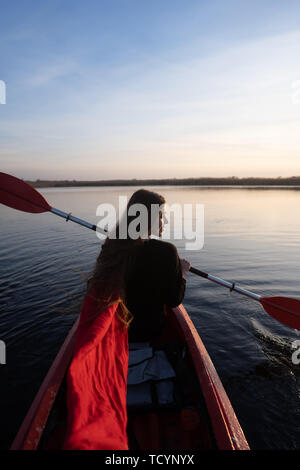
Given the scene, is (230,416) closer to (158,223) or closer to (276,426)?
(276,426)

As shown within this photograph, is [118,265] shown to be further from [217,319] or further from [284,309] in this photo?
[217,319]

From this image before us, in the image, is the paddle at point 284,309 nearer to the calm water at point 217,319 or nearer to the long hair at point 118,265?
the calm water at point 217,319

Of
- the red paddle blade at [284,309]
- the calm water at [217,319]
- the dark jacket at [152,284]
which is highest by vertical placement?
the dark jacket at [152,284]

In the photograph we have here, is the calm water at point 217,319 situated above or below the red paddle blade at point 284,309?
below

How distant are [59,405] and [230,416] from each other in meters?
1.61

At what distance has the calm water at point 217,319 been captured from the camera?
3607 millimetres

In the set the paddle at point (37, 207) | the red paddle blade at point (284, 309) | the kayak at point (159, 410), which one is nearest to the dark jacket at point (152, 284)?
the kayak at point (159, 410)

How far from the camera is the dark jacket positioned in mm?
2434

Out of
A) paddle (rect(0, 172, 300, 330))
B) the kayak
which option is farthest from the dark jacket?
paddle (rect(0, 172, 300, 330))

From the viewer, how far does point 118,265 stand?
2.48 metres

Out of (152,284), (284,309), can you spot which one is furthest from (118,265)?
(284,309)

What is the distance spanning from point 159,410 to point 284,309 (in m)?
2.90

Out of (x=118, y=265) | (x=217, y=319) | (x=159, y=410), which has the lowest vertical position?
(x=217, y=319)

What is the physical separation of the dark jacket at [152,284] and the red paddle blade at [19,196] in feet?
8.74
